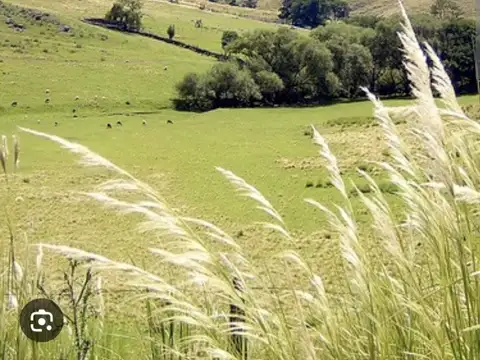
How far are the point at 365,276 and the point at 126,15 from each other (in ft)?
280

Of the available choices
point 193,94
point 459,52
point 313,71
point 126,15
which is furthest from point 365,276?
point 126,15

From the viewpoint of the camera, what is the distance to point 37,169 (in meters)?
29.4

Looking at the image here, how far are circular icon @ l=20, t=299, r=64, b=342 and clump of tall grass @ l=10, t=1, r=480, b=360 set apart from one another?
1.26ft

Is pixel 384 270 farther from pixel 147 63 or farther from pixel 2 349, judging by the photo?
pixel 147 63

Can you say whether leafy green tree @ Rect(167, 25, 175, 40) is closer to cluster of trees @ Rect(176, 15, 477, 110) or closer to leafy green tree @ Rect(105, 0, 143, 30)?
leafy green tree @ Rect(105, 0, 143, 30)

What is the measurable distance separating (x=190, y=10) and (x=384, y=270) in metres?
118

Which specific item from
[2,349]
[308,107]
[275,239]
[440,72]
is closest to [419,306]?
[440,72]

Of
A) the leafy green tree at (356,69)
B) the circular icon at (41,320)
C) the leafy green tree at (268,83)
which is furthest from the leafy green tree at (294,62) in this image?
the circular icon at (41,320)

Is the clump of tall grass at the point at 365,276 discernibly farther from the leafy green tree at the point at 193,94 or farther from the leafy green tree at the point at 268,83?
the leafy green tree at the point at 268,83

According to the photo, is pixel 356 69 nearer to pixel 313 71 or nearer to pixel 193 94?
pixel 313 71

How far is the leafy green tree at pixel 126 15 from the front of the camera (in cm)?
8394

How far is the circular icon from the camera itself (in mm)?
2281

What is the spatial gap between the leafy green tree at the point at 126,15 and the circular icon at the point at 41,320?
278ft

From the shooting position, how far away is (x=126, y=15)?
8362 centimetres
